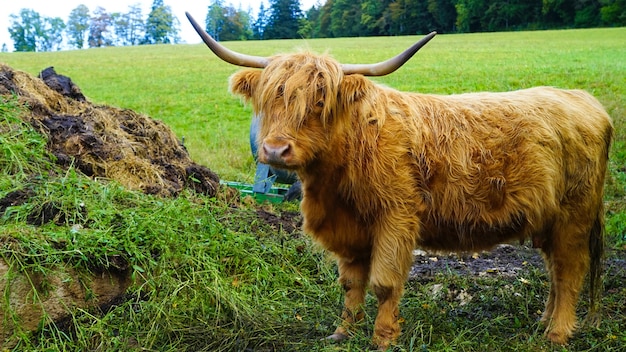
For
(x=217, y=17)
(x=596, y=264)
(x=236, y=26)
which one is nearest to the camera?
(x=596, y=264)

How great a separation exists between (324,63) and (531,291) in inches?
102

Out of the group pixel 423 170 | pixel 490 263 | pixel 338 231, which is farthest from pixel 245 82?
pixel 490 263

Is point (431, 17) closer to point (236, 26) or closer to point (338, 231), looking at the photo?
point (236, 26)

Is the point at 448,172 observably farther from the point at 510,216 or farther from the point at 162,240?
the point at 162,240

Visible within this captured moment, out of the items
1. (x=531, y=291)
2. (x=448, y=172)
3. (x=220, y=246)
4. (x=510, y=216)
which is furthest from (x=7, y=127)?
(x=531, y=291)

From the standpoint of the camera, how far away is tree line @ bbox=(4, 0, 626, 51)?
2456 inches

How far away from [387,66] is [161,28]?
75.8 m

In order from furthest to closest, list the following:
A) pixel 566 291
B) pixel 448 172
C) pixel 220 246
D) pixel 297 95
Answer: pixel 220 246
pixel 566 291
pixel 448 172
pixel 297 95

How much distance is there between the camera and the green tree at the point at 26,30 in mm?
68500

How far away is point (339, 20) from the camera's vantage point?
74.1 m

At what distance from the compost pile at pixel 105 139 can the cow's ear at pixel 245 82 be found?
212 cm

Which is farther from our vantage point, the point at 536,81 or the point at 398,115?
the point at 536,81

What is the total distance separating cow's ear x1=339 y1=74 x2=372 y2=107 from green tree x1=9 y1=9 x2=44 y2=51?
7147cm

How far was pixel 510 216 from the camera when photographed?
4.12 m
